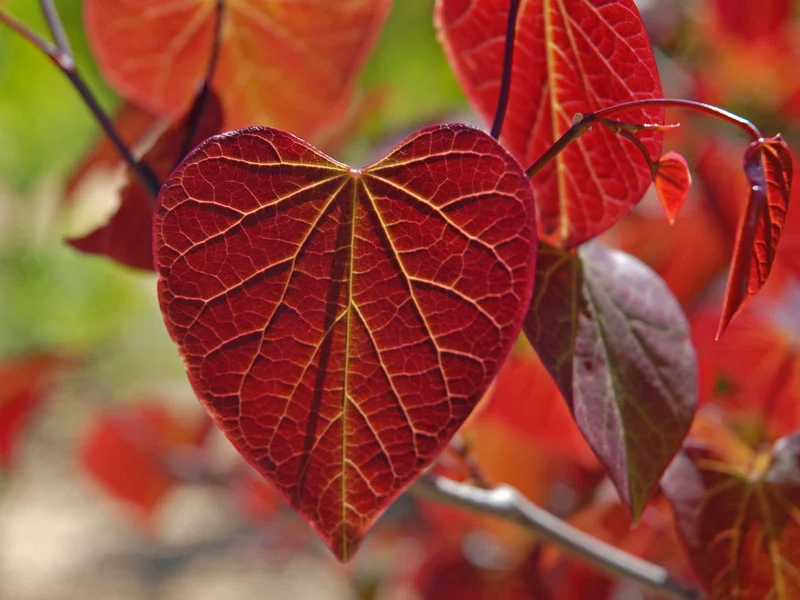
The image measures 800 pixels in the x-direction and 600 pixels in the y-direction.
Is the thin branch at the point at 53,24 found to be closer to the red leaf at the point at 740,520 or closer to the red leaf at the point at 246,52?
the red leaf at the point at 246,52

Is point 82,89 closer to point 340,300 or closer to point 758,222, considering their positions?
point 340,300

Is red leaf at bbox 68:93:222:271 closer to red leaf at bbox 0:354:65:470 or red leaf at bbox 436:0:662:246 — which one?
red leaf at bbox 436:0:662:246

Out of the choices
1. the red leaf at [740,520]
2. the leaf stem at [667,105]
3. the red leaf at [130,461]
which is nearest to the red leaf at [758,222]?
the leaf stem at [667,105]

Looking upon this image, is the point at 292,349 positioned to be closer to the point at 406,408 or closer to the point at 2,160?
the point at 406,408

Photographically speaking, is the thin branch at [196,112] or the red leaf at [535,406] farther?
the red leaf at [535,406]

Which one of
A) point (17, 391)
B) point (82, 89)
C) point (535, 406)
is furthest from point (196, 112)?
point (17, 391)

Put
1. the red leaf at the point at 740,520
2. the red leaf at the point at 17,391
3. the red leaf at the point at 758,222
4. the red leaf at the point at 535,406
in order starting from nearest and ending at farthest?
the red leaf at the point at 758,222 < the red leaf at the point at 740,520 < the red leaf at the point at 535,406 < the red leaf at the point at 17,391
